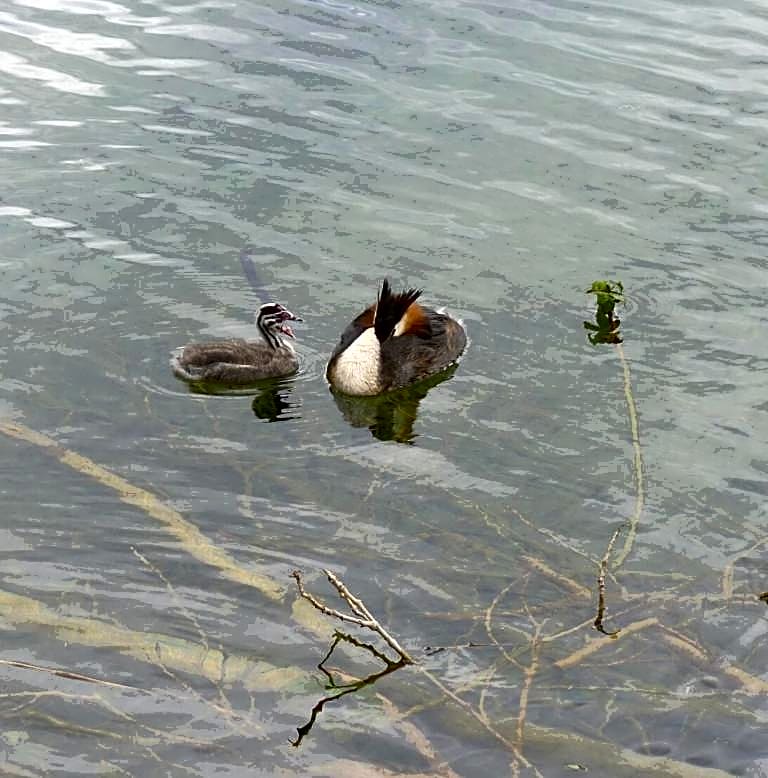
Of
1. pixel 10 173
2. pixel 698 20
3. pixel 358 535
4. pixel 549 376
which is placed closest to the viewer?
pixel 358 535

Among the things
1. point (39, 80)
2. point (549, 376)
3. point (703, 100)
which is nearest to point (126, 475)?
point (549, 376)

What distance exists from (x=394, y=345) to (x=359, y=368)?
1.47 feet

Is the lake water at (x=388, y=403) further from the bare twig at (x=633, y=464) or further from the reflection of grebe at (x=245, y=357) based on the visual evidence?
the reflection of grebe at (x=245, y=357)

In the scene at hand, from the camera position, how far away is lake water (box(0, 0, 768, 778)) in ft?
22.4

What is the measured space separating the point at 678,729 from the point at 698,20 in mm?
12303

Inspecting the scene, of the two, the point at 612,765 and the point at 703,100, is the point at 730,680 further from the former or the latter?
the point at 703,100

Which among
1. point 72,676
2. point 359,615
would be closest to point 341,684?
point 359,615

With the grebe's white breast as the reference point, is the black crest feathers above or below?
above

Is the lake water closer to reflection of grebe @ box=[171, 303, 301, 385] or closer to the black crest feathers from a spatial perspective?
reflection of grebe @ box=[171, 303, 301, 385]

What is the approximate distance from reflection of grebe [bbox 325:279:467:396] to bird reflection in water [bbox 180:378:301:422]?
0.37 meters

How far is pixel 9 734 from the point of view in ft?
21.3

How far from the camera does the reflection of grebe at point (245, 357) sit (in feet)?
33.3

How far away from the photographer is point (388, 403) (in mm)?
10461

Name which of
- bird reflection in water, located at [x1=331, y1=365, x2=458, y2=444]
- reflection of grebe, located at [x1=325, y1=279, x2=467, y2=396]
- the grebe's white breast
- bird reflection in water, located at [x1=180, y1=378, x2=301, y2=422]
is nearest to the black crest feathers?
reflection of grebe, located at [x1=325, y1=279, x2=467, y2=396]
